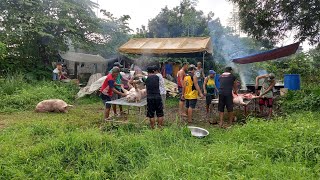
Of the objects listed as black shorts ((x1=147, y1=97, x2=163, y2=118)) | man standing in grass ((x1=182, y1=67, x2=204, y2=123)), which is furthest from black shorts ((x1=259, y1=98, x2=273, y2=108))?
black shorts ((x1=147, y1=97, x2=163, y2=118))

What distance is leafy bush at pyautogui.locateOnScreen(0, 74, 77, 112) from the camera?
8989mm

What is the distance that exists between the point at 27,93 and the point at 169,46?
20.2ft

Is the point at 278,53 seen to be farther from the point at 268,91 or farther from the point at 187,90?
the point at 187,90

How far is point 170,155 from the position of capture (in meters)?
4.29

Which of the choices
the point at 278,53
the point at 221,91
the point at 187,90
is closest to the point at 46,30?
the point at 187,90

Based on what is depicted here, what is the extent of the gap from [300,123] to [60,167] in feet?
14.7

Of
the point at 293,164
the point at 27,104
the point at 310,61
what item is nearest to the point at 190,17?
the point at 310,61

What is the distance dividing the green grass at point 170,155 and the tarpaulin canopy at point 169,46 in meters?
6.27

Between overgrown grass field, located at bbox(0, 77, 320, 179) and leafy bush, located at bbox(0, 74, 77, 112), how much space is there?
3878 mm

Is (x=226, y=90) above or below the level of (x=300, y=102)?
above

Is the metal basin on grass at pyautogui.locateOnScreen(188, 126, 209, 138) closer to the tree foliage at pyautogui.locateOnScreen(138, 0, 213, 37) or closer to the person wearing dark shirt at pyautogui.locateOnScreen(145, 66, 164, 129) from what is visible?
the person wearing dark shirt at pyautogui.locateOnScreen(145, 66, 164, 129)

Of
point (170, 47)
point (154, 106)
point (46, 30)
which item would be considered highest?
point (46, 30)

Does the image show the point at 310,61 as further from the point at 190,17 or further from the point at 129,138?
the point at 129,138

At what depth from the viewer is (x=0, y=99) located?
9.14 m
